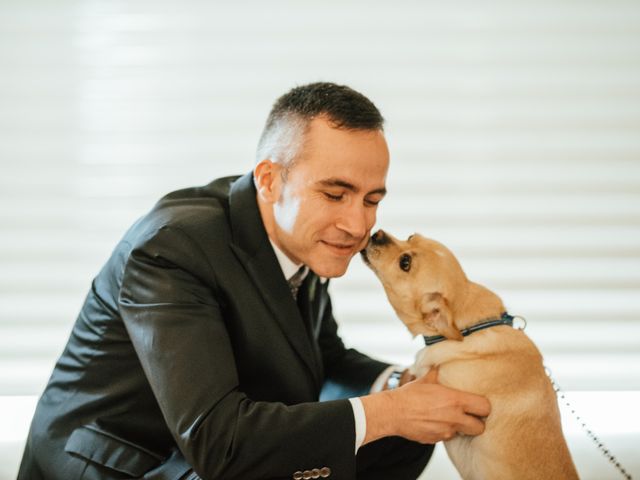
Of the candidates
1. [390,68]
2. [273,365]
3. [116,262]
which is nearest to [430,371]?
[273,365]

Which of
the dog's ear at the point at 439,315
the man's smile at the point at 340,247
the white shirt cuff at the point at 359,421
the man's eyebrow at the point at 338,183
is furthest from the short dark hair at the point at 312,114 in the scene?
the white shirt cuff at the point at 359,421

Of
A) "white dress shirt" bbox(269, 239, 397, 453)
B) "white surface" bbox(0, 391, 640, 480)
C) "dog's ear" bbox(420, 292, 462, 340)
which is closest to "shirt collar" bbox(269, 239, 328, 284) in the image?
"white dress shirt" bbox(269, 239, 397, 453)

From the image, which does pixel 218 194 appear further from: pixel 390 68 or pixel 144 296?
pixel 390 68

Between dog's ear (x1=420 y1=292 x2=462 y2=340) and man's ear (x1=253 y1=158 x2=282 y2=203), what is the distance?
0.52m

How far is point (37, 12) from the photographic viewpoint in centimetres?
285

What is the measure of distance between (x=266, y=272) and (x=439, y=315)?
0.50 metres

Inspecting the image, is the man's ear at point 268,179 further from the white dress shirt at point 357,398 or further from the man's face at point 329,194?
the white dress shirt at point 357,398

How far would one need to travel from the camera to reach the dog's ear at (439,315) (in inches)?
73.1

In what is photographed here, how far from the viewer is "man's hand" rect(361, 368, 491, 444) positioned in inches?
65.5

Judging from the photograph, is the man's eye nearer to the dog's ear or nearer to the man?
the man

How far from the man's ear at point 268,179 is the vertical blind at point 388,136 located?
1.03 m

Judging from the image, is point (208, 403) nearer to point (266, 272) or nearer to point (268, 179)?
point (266, 272)

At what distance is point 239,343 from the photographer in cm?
181

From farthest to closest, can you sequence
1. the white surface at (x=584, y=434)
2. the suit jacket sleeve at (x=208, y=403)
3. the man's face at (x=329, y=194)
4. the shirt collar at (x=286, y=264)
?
the white surface at (x=584, y=434) → the shirt collar at (x=286, y=264) → the man's face at (x=329, y=194) → the suit jacket sleeve at (x=208, y=403)
